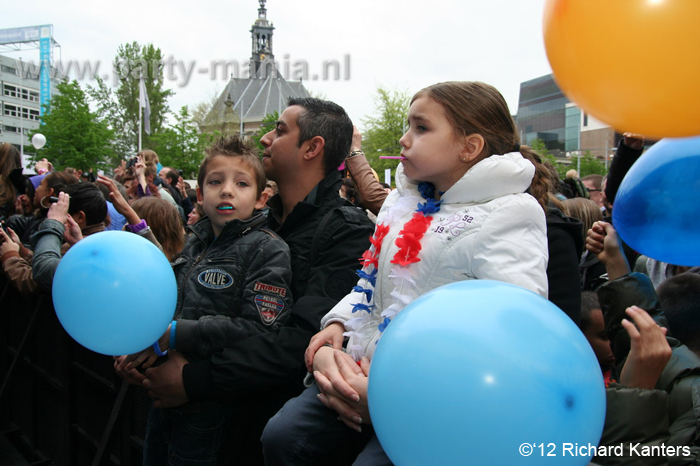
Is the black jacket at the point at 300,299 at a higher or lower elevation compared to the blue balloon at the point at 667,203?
lower

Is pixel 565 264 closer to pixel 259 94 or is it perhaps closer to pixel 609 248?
pixel 609 248

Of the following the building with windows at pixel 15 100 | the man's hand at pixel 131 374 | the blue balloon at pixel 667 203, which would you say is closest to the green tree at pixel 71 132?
the man's hand at pixel 131 374

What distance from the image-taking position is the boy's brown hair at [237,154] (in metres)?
2.32

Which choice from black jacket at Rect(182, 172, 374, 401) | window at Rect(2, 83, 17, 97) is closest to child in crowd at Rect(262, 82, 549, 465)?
black jacket at Rect(182, 172, 374, 401)

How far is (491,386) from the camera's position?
100 centimetres

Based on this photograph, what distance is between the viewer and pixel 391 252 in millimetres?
1715

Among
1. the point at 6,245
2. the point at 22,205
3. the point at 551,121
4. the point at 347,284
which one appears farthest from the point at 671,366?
the point at 551,121

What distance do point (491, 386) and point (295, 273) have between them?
4.32ft

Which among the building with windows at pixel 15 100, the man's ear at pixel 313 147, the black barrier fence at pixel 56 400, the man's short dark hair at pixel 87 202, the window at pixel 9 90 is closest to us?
the man's ear at pixel 313 147

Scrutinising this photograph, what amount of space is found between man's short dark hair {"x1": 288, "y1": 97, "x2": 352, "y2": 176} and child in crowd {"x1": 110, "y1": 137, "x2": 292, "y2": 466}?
1.30 ft

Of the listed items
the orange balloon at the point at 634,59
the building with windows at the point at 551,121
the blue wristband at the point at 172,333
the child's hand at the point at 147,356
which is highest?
the building with windows at the point at 551,121

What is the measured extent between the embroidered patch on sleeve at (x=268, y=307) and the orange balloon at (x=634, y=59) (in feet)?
4.23

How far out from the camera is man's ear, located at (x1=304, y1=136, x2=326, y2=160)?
2.53 meters

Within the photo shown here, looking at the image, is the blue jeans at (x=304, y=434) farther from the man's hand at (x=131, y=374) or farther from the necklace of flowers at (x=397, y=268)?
the man's hand at (x=131, y=374)
